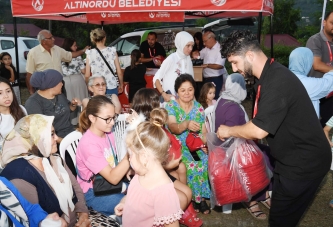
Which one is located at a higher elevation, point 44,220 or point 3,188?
point 3,188

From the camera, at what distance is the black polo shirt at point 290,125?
7.63ft

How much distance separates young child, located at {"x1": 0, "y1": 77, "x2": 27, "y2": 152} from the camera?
3.51 m

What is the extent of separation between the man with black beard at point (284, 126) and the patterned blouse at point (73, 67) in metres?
4.34

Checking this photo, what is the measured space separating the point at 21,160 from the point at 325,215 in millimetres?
3143

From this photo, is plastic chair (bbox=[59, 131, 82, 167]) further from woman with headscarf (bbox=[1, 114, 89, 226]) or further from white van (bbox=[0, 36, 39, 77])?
white van (bbox=[0, 36, 39, 77])

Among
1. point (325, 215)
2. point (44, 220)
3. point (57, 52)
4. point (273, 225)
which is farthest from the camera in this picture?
point (57, 52)

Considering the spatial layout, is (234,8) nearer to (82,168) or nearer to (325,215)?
(325,215)

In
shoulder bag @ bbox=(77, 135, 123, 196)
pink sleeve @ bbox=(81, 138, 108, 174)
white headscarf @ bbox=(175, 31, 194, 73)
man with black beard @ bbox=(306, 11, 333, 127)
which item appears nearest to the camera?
pink sleeve @ bbox=(81, 138, 108, 174)

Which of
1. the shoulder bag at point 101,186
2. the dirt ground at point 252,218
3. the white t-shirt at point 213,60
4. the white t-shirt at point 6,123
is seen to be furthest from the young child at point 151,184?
the white t-shirt at point 213,60

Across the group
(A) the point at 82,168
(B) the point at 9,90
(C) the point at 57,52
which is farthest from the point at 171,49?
(A) the point at 82,168

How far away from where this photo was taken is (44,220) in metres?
2.24

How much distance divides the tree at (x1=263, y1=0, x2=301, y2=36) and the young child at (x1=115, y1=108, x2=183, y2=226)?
20332 mm

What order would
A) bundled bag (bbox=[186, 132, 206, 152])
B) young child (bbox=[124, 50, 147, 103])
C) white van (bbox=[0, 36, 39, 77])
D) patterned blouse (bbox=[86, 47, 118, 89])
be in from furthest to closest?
1. white van (bbox=[0, 36, 39, 77])
2. young child (bbox=[124, 50, 147, 103])
3. patterned blouse (bbox=[86, 47, 118, 89])
4. bundled bag (bbox=[186, 132, 206, 152])

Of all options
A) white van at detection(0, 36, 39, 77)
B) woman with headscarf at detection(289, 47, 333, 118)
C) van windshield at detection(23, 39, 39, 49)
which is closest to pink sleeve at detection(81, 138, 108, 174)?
woman with headscarf at detection(289, 47, 333, 118)
